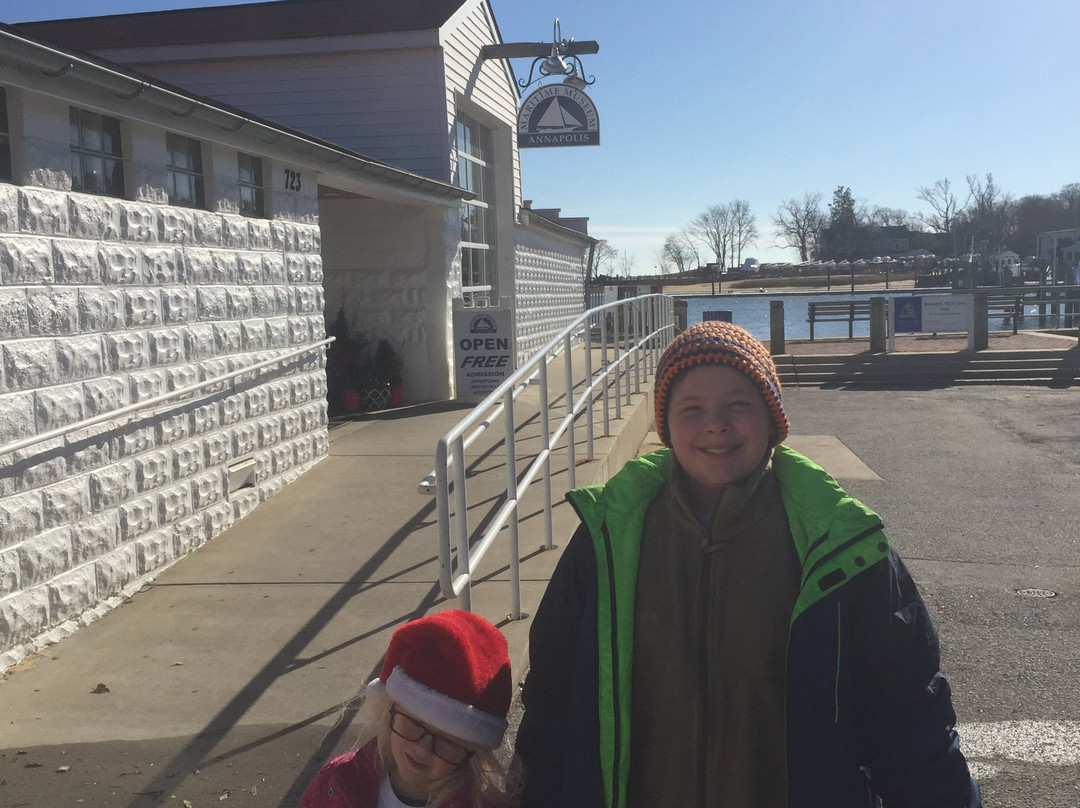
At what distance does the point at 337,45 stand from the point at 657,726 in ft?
38.4

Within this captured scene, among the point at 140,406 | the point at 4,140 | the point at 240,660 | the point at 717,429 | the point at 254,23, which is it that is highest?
the point at 254,23

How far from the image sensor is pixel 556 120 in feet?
50.4

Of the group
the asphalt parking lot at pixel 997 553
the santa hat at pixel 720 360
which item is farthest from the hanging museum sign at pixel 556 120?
the santa hat at pixel 720 360

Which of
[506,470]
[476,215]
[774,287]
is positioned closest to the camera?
[506,470]

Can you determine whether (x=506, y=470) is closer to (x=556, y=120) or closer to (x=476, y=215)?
(x=476, y=215)

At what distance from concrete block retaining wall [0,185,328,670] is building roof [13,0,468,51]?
588 cm

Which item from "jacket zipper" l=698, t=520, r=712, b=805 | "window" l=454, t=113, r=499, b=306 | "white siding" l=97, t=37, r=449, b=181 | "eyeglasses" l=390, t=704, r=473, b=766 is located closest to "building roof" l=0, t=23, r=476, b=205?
"eyeglasses" l=390, t=704, r=473, b=766

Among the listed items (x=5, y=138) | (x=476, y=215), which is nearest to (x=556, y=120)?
(x=476, y=215)

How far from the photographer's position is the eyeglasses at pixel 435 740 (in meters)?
1.97

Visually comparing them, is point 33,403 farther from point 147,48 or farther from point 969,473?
point 147,48

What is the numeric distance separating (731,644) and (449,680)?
512mm

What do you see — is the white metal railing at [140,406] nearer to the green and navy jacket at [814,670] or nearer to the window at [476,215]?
the green and navy jacket at [814,670]

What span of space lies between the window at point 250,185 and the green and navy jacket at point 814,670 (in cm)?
568

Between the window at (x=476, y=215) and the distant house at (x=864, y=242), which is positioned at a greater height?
the distant house at (x=864, y=242)
